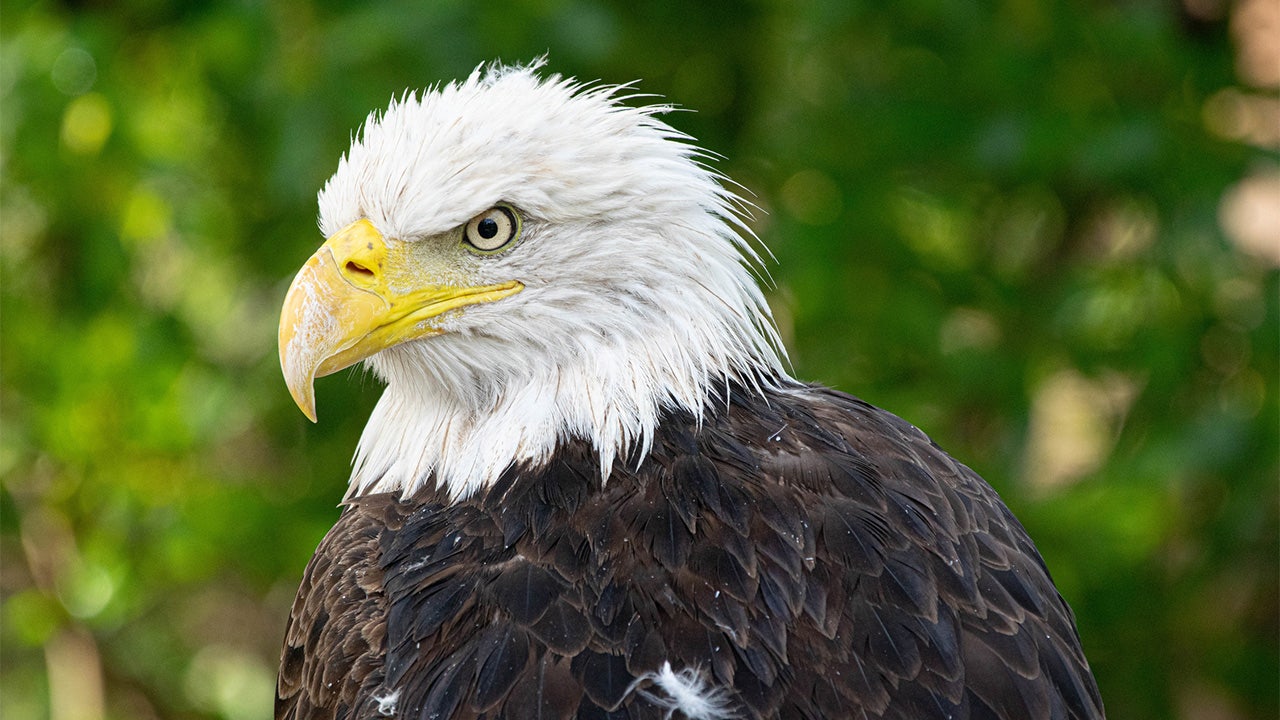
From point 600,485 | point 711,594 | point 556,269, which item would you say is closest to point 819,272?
point 556,269

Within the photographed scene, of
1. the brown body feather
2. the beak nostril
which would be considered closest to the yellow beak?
the beak nostril

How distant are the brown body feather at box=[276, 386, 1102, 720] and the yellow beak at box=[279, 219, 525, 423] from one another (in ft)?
1.25

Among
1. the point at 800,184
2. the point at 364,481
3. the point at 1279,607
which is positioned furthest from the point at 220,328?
the point at 1279,607

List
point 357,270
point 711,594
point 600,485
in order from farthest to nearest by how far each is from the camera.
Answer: point 357,270 → point 600,485 → point 711,594

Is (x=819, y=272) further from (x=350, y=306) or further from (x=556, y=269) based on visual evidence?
(x=350, y=306)

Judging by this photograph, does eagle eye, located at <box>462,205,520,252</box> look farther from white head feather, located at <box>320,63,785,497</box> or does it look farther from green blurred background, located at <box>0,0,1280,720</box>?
green blurred background, located at <box>0,0,1280,720</box>

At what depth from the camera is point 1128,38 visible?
5.04 m

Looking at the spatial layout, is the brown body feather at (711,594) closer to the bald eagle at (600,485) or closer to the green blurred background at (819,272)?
the bald eagle at (600,485)

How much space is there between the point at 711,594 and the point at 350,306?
102 cm

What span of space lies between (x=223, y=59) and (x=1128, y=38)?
3.48 metres

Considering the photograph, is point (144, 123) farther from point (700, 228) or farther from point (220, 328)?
point (700, 228)

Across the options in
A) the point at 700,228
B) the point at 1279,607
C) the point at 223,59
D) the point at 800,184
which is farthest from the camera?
the point at 1279,607

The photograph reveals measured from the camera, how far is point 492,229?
2.90 metres

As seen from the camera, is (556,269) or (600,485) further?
(556,269)
